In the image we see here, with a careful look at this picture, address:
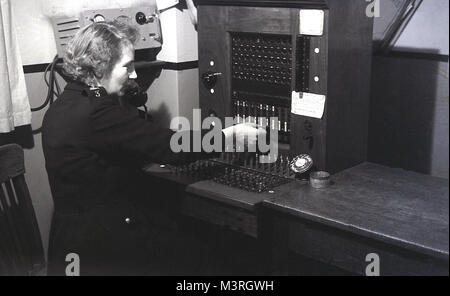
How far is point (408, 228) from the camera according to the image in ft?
5.93

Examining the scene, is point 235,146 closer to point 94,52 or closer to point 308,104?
point 308,104

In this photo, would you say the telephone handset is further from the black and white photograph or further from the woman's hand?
the woman's hand

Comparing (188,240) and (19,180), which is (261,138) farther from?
(19,180)

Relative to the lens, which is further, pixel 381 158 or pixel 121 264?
pixel 381 158

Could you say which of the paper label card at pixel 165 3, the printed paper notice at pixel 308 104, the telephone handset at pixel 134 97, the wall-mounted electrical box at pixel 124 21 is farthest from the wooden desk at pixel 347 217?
the paper label card at pixel 165 3

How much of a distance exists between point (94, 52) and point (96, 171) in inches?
17.7

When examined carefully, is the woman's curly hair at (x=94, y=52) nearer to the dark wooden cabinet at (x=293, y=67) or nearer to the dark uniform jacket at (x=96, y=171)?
the dark uniform jacket at (x=96, y=171)

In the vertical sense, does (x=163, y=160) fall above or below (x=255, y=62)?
below

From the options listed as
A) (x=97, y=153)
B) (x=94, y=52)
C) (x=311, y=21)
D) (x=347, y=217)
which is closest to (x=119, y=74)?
(x=94, y=52)

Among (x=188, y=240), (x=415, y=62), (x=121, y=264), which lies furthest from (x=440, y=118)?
(x=121, y=264)

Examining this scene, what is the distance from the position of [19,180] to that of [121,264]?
0.50 metres

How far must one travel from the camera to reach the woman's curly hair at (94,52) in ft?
6.75

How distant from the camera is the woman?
2.00 m

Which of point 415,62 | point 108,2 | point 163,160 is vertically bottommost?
point 163,160
